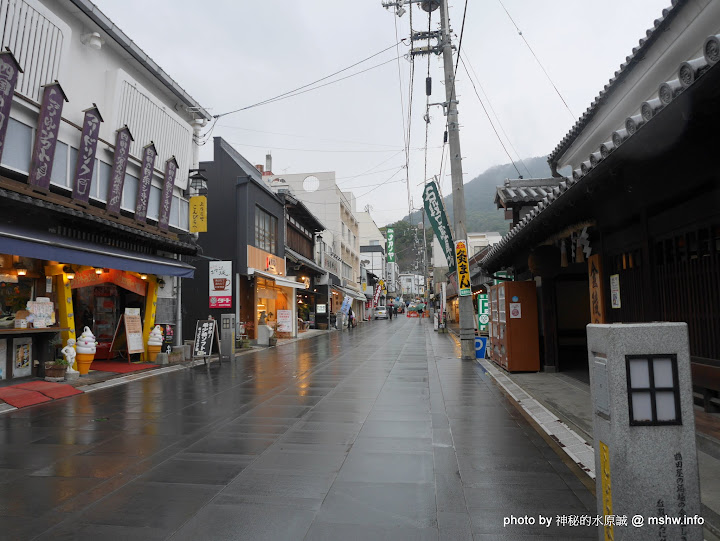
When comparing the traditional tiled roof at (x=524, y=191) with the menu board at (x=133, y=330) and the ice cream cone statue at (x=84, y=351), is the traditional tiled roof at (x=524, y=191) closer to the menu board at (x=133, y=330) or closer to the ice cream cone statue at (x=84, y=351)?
the menu board at (x=133, y=330)

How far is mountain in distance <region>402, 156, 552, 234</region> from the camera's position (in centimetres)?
8044

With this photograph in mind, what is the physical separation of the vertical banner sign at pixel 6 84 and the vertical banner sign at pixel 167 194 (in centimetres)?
639

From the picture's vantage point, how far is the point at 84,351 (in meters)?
11.5

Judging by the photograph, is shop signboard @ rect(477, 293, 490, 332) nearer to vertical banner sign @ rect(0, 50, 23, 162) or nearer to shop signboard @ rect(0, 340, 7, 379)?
shop signboard @ rect(0, 340, 7, 379)

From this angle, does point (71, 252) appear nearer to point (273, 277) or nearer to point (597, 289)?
point (597, 289)

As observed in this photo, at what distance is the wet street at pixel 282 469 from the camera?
12.6ft

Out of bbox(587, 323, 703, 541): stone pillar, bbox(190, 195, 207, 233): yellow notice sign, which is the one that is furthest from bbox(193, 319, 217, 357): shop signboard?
bbox(587, 323, 703, 541): stone pillar

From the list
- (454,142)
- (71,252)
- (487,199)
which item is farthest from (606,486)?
(487,199)

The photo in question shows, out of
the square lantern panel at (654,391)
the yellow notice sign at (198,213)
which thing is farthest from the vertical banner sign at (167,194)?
the square lantern panel at (654,391)

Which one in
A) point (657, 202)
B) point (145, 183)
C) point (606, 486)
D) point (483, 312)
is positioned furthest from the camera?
point (483, 312)

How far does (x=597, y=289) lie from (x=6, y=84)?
1178 centimetres

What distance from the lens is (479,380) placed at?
1129 cm

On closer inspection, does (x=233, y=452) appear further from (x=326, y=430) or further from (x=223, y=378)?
(x=223, y=378)

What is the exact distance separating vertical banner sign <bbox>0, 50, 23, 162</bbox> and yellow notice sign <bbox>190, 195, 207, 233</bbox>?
8.10 meters
